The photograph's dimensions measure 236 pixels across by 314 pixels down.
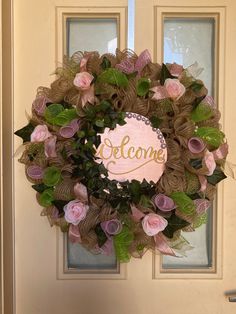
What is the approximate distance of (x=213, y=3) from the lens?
3.90 feet

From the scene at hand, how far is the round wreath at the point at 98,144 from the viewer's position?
105 cm

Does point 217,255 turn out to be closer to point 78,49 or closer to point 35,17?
point 78,49

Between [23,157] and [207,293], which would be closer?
[23,157]

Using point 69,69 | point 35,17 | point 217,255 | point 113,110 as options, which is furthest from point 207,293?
point 35,17

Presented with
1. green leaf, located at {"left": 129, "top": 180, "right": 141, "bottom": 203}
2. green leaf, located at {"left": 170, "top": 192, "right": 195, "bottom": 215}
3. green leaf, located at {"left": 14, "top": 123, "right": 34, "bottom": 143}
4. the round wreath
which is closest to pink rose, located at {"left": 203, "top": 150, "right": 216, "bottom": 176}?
the round wreath

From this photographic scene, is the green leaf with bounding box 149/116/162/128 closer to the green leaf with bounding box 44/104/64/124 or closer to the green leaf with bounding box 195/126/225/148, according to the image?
the green leaf with bounding box 195/126/225/148

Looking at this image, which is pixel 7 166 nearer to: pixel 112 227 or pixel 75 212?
pixel 75 212

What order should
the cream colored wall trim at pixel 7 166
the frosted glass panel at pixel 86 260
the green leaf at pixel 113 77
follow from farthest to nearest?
the frosted glass panel at pixel 86 260, the cream colored wall trim at pixel 7 166, the green leaf at pixel 113 77

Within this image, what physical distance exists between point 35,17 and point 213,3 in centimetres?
59

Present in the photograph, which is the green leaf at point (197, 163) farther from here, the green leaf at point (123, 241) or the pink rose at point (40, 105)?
the pink rose at point (40, 105)

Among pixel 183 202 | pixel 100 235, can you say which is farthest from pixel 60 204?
pixel 183 202

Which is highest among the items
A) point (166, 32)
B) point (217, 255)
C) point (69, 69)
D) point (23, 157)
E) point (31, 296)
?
point (166, 32)

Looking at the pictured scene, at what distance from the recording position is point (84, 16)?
1197 mm

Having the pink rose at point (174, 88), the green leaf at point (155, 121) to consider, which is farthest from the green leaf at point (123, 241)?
the pink rose at point (174, 88)
